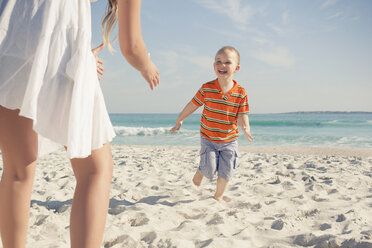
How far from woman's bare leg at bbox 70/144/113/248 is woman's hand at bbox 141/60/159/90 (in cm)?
34

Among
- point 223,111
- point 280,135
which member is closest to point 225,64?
point 223,111

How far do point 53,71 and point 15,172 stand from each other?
0.53 meters

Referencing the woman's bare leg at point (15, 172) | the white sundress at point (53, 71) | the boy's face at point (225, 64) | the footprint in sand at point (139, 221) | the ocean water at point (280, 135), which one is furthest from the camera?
the ocean water at point (280, 135)

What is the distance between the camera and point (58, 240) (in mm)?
2207

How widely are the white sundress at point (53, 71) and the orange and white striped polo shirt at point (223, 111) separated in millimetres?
2189

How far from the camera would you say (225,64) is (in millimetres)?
3283

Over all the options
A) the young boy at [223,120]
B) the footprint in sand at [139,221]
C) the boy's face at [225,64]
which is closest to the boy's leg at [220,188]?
the young boy at [223,120]

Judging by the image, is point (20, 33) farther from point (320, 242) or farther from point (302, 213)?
point (302, 213)

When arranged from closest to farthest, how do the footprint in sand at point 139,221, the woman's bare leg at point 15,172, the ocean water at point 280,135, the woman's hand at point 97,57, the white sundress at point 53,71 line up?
the white sundress at point 53,71, the woman's bare leg at point 15,172, the woman's hand at point 97,57, the footprint in sand at point 139,221, the ocean water at point 280,135

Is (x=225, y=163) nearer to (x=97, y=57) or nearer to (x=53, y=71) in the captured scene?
(x=97, y=57)

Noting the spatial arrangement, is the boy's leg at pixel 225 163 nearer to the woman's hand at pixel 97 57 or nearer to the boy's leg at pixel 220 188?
the boy's leg at pixel 220 188

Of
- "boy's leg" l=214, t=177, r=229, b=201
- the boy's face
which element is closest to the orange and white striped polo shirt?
the boy's face

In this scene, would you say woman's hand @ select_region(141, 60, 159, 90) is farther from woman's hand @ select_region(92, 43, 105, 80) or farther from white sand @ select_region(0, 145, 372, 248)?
white sand @ select_region(0, 145, 372, 248)

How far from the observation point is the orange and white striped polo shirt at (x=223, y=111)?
3.31 meters
